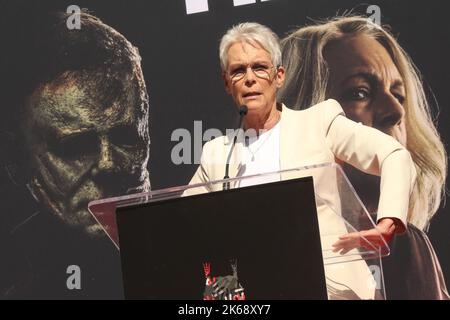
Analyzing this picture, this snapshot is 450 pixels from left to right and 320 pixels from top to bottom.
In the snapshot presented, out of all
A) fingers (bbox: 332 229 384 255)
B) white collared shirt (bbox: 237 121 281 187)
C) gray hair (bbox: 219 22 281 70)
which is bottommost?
fingers (bbox: 332 229 384 255)

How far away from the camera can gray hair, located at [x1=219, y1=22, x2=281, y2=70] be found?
11.5 ft

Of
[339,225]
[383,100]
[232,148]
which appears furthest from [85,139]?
[339,225]

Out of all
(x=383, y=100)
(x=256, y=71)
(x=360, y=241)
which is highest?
(x=256, y=71)

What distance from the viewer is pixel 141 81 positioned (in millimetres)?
3908

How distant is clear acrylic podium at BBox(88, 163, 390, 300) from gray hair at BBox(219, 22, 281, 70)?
1.47 m

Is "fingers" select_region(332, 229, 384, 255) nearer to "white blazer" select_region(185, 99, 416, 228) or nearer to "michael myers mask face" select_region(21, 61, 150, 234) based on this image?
"white blazer" select_region(185, 99, 416, 228)

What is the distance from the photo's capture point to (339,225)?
2090mm

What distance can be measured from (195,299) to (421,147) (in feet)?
5.92

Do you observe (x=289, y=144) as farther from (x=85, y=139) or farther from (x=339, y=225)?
(x=339, y=225)

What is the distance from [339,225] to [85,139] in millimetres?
2121

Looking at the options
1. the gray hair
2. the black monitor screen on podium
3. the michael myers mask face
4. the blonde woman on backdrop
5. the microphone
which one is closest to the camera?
the black monitor screen on podium

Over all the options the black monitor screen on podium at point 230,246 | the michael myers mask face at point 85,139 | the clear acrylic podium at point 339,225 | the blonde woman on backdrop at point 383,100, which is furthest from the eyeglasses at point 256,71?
the black monitor screen on podium at point 230,246

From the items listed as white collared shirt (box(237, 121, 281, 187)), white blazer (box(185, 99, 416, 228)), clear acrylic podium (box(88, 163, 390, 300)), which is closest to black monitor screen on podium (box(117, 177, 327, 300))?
clear acrylic podium (box(88, 163, 390, 300))

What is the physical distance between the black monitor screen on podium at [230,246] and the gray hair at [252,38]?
1.61 meters
